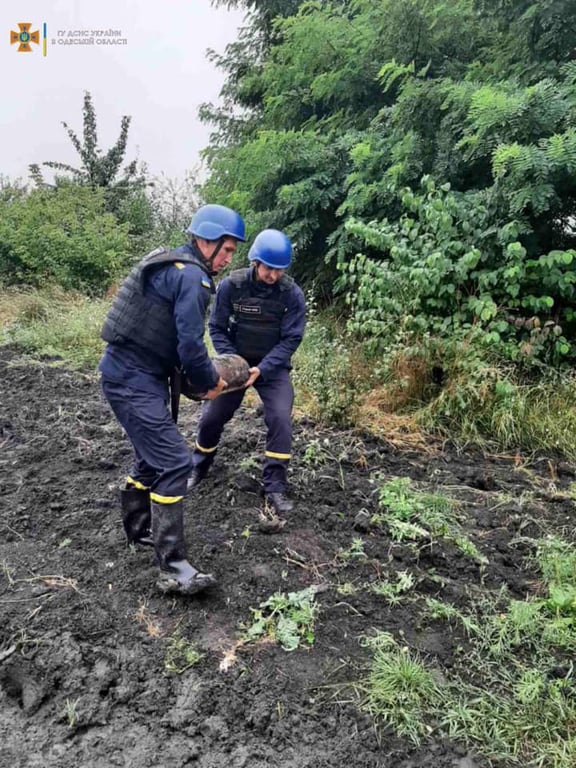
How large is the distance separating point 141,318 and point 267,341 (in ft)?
3.78

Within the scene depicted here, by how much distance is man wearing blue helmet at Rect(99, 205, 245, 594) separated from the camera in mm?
2975

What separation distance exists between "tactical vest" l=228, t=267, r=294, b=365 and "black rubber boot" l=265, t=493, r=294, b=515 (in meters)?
0.94

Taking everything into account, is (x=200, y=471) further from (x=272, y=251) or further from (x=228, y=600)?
(x=272, y=251)

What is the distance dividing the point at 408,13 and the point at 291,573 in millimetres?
6612

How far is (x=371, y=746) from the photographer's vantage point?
2246mm

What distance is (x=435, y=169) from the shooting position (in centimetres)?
625

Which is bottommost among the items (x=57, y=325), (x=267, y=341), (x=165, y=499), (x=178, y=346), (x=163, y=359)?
(x=57, y=325)

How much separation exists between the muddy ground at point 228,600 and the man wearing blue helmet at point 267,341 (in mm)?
352

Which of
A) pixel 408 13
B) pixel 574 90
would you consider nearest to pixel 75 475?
pixel 574 90

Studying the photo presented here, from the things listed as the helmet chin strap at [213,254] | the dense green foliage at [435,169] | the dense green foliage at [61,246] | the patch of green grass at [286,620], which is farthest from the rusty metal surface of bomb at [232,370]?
the dense green foliage at [61,246]

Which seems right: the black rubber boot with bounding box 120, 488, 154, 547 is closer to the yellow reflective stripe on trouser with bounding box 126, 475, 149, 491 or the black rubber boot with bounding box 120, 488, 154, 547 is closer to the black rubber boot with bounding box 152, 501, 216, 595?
the yellow reflective stripe on trouser with bounding box 126, 475, 149, 491

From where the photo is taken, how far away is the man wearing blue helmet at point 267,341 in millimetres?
3904

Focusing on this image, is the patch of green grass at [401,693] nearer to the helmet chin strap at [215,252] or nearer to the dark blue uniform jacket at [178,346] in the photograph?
the dark blue uniform jacket at [178,346]

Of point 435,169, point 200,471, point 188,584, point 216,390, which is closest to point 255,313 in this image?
point 216,390
